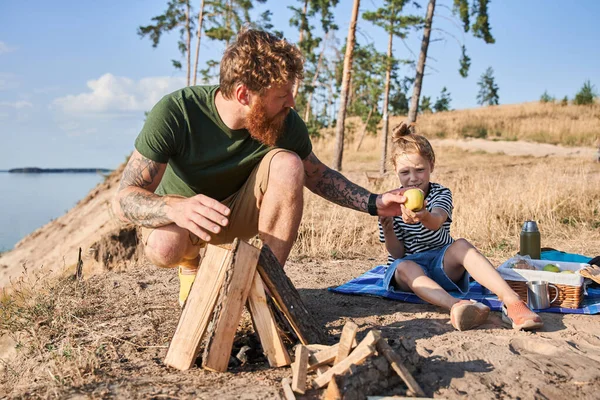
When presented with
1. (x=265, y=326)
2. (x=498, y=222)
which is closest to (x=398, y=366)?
(x=265, y=326)

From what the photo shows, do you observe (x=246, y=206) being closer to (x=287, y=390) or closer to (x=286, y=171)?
(x=286, y=171)

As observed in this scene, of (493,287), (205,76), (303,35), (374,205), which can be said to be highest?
(303,35)

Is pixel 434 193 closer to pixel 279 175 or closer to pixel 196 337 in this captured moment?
pixel 279 175

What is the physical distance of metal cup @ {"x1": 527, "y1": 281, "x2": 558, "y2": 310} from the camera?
3734mm

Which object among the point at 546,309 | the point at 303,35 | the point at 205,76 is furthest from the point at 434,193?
the point at 205,76

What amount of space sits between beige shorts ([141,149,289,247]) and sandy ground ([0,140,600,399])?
588 mm

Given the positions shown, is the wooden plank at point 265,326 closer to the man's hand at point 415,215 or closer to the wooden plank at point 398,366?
the wooden plank at point 398,366

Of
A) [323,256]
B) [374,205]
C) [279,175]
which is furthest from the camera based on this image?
[323,256]

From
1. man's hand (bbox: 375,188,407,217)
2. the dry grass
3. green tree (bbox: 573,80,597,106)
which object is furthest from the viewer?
green tree (bbox: 573,80,597,106)

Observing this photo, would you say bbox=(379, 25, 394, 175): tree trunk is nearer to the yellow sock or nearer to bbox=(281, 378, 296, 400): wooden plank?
the yellow sock

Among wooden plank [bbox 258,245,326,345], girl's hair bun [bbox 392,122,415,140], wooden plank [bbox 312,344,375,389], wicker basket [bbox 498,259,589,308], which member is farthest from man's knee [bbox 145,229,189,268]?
wicker basket [bbox 498,259,589,308]

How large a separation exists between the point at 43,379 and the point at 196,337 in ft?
2.49

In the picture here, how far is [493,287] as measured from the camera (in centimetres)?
350

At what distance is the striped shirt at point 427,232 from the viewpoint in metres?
3.96
